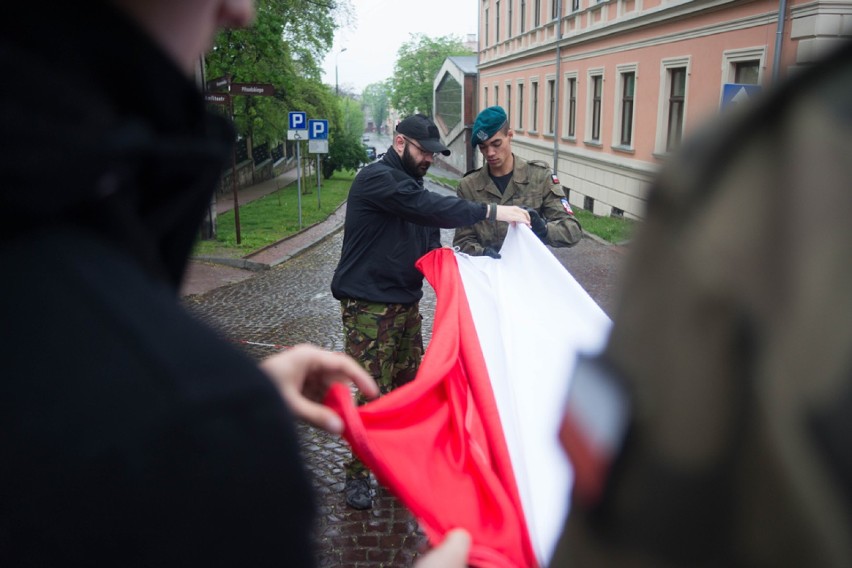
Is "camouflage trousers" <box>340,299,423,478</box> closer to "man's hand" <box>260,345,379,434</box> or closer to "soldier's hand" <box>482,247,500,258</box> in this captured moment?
"soldier's hand" <box>482,247,500,258</box>

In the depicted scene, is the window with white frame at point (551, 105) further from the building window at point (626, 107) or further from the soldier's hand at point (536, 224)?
the soldier's hand at point (536, 224)

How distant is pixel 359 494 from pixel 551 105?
26295mm

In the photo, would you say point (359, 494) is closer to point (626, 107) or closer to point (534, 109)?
point (626, 107)

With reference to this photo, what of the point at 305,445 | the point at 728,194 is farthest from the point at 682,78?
the point at 728,194

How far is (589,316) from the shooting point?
9.96 feet

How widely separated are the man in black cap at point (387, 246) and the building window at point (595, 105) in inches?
780

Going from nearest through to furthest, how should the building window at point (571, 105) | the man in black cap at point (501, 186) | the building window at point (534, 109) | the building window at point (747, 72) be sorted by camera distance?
the man in black cap at point (501, 186)
the building window at point (747, 72)
the building window at point (571, 105)
the building window at point (534, 109)

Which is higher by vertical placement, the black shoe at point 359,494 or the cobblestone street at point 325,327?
the black shoe at point 359,494

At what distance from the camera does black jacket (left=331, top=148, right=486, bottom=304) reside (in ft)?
13.9

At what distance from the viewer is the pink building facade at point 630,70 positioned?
45.4ft

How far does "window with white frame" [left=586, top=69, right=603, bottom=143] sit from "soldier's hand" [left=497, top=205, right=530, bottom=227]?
20.0 meters

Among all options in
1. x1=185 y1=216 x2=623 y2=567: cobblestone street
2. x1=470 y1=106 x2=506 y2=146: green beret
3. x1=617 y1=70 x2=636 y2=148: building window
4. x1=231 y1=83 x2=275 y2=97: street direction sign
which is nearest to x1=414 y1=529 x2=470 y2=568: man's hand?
x1=185 y1=216 x2=623 y2=567: cobblestone street

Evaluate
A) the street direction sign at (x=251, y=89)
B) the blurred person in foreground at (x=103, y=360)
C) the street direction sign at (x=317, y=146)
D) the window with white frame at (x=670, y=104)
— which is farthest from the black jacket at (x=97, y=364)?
the street direction sign at (x=317, y=146)

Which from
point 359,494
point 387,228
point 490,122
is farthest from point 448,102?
point 359,494
